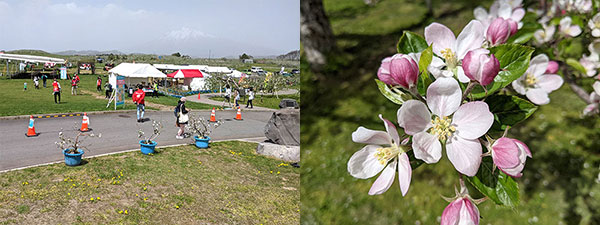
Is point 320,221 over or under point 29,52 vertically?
under

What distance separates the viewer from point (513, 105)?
239 mm

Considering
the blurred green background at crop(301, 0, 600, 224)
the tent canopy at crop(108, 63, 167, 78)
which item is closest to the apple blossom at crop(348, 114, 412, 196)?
the blurred green background at crop(301, 0, 600, 224)

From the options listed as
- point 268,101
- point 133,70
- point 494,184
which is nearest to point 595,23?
point 494,184

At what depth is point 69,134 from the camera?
1.65 metres

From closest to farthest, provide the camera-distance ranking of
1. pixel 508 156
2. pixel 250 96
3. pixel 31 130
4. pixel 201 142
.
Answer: pixel 508 156
pixel 31 130
pixel 201 142
pixel 250 96

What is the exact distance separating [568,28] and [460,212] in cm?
51

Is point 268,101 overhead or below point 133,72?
below

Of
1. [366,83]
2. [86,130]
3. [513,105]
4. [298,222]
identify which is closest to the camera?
[513,105]

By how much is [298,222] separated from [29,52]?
4.64 ft

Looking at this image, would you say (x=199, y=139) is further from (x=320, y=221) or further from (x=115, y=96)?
(x=320, y=221)

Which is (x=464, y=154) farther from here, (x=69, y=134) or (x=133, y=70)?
(x=69, y=134)

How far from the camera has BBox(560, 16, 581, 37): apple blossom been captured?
1.94 ft

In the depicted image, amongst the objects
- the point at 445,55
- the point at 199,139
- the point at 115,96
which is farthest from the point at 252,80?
the point at 445,55

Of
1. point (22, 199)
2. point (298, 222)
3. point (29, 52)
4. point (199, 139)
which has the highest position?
point (29, 52)
